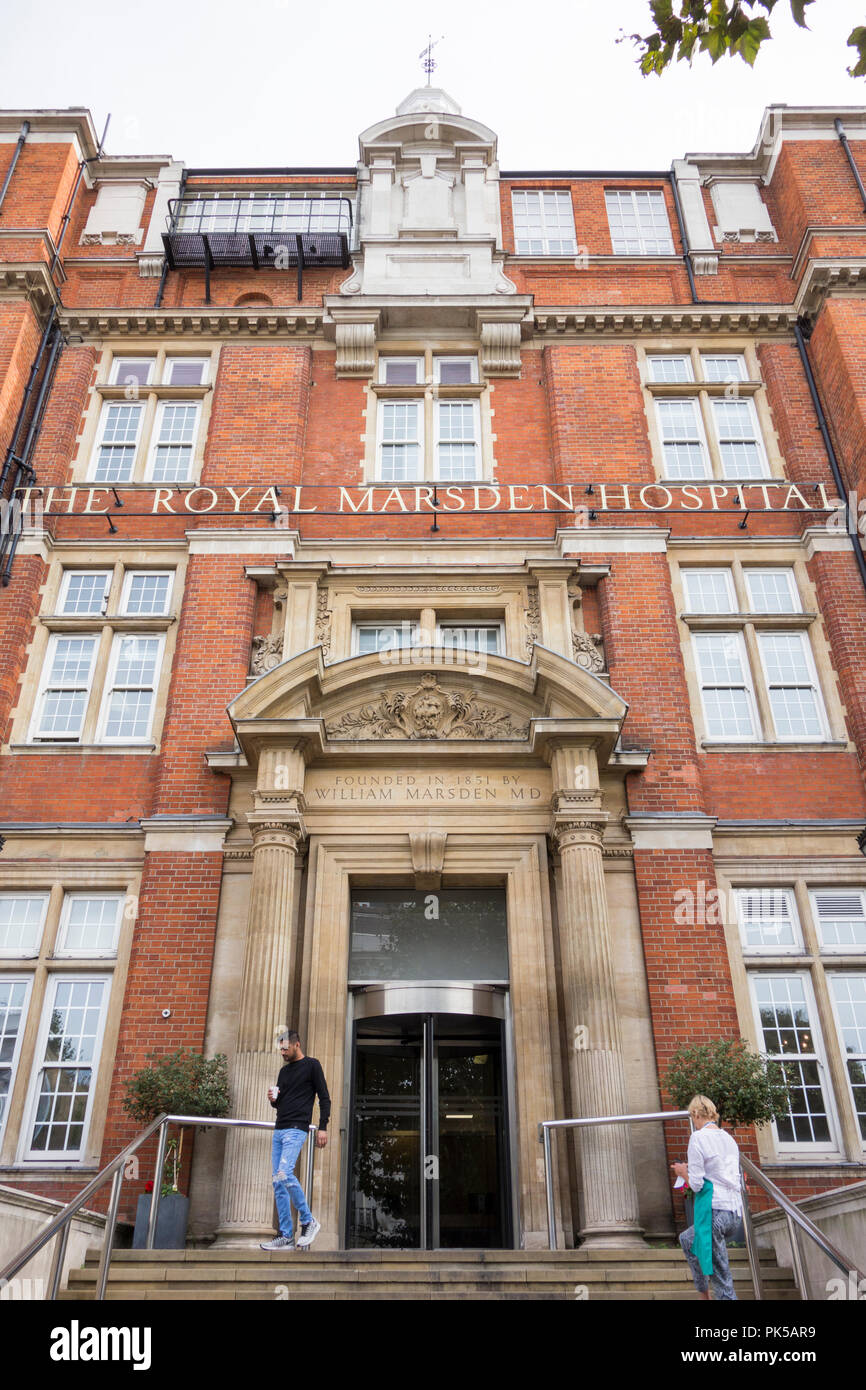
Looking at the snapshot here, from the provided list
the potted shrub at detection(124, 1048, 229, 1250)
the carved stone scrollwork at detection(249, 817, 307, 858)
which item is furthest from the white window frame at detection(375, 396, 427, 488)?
the potted shrub at detection(124, 1048, 229, 1250)

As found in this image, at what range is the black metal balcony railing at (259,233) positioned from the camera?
18.1 meters

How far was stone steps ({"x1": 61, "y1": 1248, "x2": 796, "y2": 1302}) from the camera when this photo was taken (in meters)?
7.77

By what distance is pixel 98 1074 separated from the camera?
11.5m

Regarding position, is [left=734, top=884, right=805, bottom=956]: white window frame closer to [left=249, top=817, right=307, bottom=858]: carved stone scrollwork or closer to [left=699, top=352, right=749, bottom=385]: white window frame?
[left=249, top=817, right=307, bottom=858]: carved stone scrollwork

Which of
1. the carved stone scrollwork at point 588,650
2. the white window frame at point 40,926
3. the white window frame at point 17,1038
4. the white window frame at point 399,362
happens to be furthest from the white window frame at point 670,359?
the white window frame at point 17,1038

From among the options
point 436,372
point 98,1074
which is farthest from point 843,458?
point 98,1074

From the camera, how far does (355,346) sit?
17.2 m

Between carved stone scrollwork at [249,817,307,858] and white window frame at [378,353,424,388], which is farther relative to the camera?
white window frame at [378,353,424,388]

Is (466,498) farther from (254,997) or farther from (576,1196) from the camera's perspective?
(576,1196)

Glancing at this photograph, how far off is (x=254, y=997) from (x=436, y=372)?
1088 centimetres

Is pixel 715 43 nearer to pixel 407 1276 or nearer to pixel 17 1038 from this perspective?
pixel 407 1276

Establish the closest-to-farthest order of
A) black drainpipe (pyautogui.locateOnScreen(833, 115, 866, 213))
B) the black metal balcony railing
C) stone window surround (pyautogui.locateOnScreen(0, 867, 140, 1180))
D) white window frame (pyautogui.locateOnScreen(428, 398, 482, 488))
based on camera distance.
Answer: stone window surround (pyautogui.locateOnScreen(0, 867, 140, 1180))
white window frame (pyautogui.locateOnScreen(428, 398, 482, 488))
black drainpipe (pyautogui.locateOnScreen(833, 115, 866, 213))
the black metal balcony railing

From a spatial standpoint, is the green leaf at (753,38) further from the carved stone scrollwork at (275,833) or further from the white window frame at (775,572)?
the white window frame at (775,572)

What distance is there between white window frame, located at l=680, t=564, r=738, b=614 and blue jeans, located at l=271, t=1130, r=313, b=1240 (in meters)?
9.17
